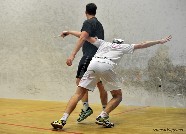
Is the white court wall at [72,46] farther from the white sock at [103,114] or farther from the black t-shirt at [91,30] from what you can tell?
the white sock at [103,114]

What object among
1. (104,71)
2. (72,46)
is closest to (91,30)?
(104,71)

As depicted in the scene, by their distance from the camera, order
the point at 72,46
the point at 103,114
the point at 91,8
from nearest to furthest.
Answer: the point at 103,114 < the point at 91,8 < the point at 72,46

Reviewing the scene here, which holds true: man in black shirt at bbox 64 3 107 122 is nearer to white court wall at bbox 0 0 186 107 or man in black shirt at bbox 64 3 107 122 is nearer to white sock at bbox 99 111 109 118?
white sock at bbox 99 111 109 118

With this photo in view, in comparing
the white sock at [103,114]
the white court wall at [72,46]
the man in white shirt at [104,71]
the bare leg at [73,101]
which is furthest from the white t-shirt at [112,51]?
the white court wall at [72,46]

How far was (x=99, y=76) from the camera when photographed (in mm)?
2615

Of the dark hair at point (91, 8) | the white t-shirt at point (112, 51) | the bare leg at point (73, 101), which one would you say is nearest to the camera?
the bare leg at point (73, 101)

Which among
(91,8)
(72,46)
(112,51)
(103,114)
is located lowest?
(103,114)

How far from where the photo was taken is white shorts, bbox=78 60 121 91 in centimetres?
257

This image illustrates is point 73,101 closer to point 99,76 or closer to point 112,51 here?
point 99,76

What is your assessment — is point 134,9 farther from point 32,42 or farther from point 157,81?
point 32,42

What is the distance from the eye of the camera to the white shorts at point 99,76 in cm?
257

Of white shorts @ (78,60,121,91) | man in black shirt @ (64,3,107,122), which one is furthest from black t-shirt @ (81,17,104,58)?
white shorts @ (78,60,121,91)

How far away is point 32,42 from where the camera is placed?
5570mm

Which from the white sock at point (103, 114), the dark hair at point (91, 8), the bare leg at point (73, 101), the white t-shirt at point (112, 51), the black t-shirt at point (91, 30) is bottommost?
the white sock at point (103, 114)
